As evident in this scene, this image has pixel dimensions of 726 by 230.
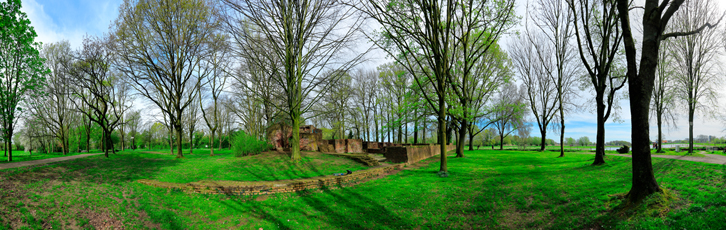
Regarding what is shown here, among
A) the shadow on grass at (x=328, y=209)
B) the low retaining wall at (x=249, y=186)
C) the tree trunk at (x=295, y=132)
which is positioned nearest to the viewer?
the shadow on grass at (x=328, y=209)

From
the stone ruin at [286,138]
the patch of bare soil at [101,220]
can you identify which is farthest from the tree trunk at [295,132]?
the patch of bare soil at [101,220]

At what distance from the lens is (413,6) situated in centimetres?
1092

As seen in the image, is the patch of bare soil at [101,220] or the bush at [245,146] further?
the bush at [245,146]

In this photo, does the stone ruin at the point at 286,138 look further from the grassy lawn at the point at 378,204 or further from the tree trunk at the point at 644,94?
the tree trunk at the point at 644,94

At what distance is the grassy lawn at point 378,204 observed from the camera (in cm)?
473

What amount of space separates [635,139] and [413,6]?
8462 millimetres

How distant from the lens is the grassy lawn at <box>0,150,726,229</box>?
15.5 ft

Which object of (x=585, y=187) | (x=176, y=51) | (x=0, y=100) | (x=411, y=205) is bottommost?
(x=411, y=205)

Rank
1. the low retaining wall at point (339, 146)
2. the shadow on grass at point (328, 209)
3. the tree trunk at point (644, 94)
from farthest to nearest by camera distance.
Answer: the low retaining wall at point (339, 146), the shadow on grass at point (328, 209), the tree trunk at point (644, 94)

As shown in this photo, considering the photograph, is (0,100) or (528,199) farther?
(0,100)

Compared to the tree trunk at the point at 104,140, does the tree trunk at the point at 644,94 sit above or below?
above

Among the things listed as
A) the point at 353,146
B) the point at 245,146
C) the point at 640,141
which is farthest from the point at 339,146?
the point at 640,141

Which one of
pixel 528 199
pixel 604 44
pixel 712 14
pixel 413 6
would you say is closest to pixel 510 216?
pixel 528 199

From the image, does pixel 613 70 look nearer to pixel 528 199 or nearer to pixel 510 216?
pixel 528 199
